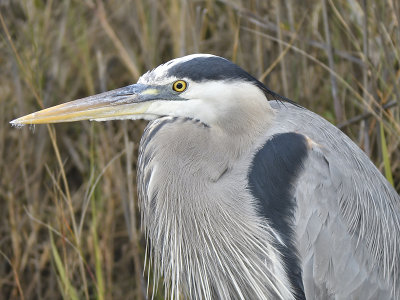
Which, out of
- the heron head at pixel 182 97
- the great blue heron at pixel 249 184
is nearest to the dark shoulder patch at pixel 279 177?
the great blue heron at pixel 249 184

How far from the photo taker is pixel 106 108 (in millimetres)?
2066

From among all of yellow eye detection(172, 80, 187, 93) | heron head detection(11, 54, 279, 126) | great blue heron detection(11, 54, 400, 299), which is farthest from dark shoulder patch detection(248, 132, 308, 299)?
yellow eye detection(172, 80, 187, 93)

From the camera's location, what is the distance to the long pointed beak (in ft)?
6.70

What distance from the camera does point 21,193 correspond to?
3123mm

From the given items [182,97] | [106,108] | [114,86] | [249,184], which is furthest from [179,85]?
[114,86]

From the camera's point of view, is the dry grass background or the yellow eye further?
the dry grass background

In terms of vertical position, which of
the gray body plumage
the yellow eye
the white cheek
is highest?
the yellow eye

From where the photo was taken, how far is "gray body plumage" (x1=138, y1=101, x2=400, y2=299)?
205 centimetres

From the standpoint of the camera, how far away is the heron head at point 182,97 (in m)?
1.98

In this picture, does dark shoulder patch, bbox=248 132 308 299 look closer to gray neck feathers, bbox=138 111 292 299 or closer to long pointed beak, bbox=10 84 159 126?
gray neck feathers, bbox=138 111 292 299

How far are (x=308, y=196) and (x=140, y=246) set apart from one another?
3.67ft

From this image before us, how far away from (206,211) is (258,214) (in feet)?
0.55

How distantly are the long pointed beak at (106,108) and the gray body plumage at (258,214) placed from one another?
0.10 metres

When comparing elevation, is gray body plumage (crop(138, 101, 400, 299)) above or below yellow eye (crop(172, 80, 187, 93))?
below
